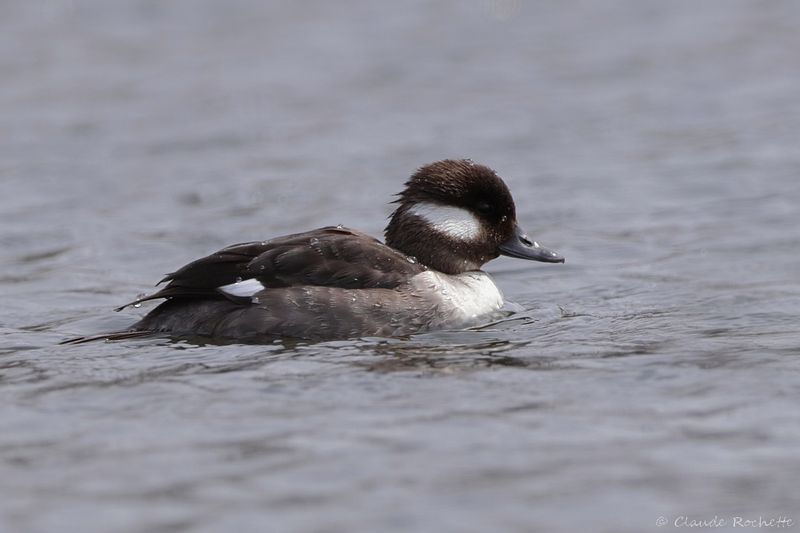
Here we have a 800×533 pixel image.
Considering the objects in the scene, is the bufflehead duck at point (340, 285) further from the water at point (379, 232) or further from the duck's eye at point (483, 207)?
the water at point (379, 232)

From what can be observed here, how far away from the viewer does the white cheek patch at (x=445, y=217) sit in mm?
10016

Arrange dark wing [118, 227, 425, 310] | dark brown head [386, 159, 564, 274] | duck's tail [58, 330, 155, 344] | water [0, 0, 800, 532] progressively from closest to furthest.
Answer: water [0, 0, 800, 532]
duck's tail [58, 330, 155, 344]
dark wing [118, 227, 425, 310]
dark brown head [386, 159, 564, 274]

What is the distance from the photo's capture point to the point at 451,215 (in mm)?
10039

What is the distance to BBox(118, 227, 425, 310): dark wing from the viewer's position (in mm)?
9266

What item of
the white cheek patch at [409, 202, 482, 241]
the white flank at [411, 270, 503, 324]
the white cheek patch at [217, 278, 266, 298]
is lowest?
the white flank at [411, 270, 503, 324]

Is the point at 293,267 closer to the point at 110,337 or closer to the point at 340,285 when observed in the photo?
the point at 340,285

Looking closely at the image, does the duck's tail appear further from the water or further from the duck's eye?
the duck's eye

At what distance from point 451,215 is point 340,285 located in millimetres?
→ 1121

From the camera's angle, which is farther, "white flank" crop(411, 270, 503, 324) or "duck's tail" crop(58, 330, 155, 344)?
"white flank" crop(411, 270, 503, 324)

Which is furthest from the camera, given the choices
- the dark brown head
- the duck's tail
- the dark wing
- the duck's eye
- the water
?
the duck's eye

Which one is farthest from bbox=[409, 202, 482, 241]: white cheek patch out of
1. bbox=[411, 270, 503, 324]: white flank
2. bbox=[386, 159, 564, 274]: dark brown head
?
bbox=[411, 270, 503, 324]: white flank

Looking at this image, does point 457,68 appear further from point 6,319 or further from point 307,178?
point 6,319

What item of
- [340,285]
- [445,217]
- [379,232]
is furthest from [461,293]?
[379,232]

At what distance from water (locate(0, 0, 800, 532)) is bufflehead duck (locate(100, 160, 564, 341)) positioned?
0.76ft
